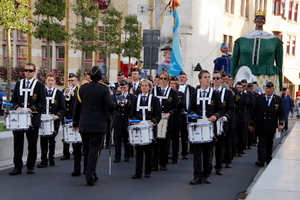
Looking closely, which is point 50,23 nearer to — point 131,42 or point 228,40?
point 131,42

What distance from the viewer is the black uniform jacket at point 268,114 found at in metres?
12.6

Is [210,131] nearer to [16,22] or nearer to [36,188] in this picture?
[36,188]

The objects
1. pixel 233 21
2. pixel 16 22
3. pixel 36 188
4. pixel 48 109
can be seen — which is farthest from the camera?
pixel 233 21

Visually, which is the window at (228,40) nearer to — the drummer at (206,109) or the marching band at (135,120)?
the marching band at (135,120)

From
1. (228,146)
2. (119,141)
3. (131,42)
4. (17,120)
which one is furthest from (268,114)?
(131,42)

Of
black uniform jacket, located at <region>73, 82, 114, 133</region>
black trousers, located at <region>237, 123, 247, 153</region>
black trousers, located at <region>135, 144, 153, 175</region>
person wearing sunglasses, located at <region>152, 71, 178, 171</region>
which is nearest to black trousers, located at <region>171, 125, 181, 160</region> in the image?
person wearing sunglasses, located at <region>152, 71, 178, 171</region>

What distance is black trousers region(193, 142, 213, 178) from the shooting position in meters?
9.92

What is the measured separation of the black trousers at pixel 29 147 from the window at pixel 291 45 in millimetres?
45061

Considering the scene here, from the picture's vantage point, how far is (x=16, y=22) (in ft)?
62.3

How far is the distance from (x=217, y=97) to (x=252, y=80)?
10658mm

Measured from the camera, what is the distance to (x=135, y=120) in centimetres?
1017

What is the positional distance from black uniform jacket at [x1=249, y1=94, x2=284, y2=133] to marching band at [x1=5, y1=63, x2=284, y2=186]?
3 cm

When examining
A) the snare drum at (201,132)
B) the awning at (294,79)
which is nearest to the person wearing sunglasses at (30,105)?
the snare drum at (201,132)

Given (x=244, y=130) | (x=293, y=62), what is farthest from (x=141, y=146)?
(x=293, y=62)
